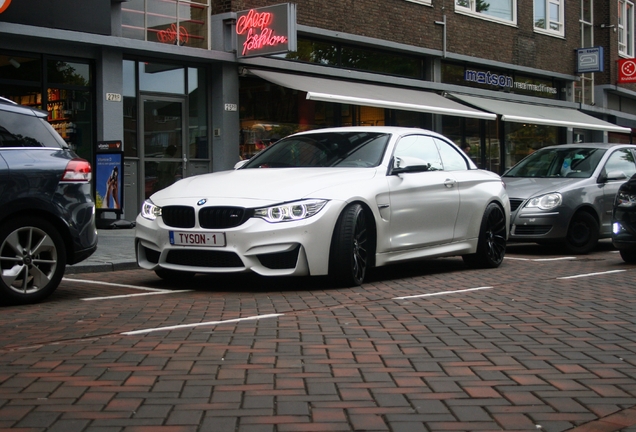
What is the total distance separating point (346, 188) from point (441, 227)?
70.8 inches

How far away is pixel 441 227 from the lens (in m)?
9.52

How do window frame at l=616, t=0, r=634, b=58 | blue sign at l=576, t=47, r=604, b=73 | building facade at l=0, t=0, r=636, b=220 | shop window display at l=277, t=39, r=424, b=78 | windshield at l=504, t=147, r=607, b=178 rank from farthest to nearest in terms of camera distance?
1. window frame at l=616, t=0, r=634, b=58
2. blue sign at l=576, t=47, r=604, b=73
3. shop window display at l=277, t=39, r=424, b=78
4. building facade at l=0, t=0, r=636, b=220
5. windshield at l=504, t=147, r=607, b=178

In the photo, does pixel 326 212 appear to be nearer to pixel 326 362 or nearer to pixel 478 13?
pixel 326 362

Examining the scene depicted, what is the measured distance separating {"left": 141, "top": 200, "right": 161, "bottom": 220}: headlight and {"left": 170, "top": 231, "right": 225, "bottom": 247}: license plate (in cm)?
34

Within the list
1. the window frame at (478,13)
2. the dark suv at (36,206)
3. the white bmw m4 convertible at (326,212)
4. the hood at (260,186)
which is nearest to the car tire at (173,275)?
the white bmw m4 convertible at (326,212)

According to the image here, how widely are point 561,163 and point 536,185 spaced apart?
100cm

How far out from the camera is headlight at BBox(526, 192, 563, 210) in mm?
12531

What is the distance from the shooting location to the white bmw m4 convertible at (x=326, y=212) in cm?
769

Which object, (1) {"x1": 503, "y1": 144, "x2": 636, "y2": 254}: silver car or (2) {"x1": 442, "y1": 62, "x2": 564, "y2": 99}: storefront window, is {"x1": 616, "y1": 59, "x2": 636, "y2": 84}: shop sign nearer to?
(2) {"x1": 442, "y1": 62, "x2": 564, "y2": 99}: storefront window

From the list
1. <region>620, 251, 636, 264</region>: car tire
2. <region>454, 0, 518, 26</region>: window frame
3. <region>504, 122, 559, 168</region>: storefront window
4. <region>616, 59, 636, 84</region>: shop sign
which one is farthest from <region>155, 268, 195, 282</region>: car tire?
<region>616, 59, 636, 84</region>: shop sign

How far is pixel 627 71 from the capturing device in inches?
1385

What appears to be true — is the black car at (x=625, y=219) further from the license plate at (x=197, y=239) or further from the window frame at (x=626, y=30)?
the window frame at (x=626, y=30)

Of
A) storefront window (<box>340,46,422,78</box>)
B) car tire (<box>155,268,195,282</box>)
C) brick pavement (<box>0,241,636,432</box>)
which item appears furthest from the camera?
storefront window (<box>340,46,422,78</box>)

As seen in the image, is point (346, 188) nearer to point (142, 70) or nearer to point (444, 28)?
point (142, 70)
